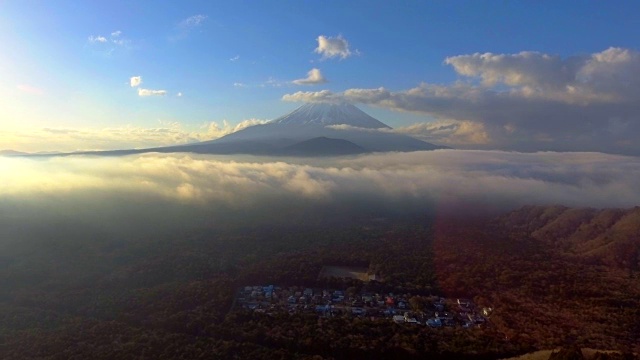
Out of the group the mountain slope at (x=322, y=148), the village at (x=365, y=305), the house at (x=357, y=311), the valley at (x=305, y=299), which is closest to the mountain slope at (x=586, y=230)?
the valley at (x=305, y=299)

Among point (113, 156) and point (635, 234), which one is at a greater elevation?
point (113, 156)

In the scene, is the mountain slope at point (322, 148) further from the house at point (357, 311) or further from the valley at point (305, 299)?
the house at point (357, 311)

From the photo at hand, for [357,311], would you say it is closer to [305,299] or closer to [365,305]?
[365,305]

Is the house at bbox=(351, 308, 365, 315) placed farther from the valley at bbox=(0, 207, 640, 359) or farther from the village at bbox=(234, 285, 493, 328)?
the valley at bbox=(0, 207, 640, 359)

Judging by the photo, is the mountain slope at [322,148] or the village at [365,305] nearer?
the village at [365,305]

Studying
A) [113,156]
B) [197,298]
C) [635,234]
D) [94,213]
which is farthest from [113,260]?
[113,156]

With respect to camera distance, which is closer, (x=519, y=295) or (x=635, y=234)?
(x=519, y=295)

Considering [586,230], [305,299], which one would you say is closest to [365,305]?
[305,299]

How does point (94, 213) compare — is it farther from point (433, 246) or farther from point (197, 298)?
point (433, 246)
